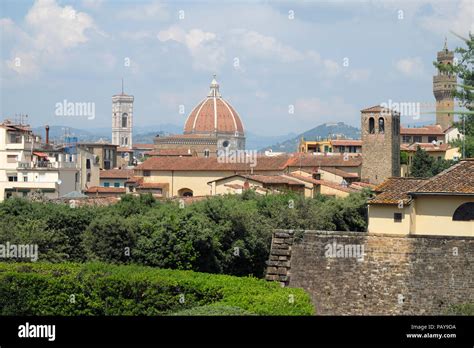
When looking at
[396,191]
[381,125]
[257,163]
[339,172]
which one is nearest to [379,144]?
[381,125]

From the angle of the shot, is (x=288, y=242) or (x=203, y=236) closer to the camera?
(x=288, y=242)

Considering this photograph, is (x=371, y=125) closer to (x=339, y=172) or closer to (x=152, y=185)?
(x=339, y=172)

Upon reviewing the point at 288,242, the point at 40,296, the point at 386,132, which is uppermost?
the point at 386,132

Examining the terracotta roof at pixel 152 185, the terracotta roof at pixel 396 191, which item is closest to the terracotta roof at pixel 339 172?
the terracotta roof at pixel 152 185

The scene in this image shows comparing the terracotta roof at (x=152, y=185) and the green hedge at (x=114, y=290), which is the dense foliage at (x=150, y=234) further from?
the terracotta roof at (x=152, y=185)
